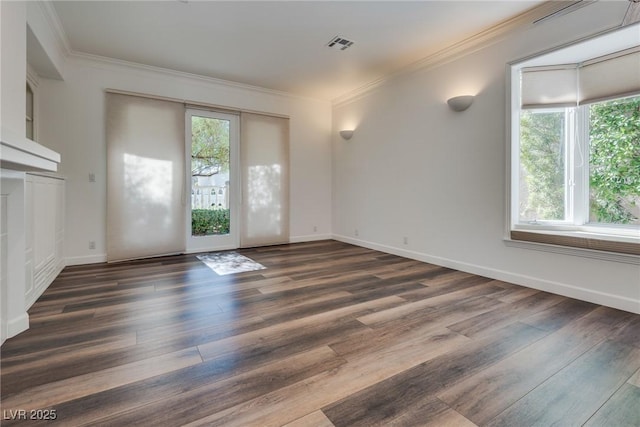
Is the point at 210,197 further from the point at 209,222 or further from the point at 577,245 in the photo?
the point at 577,245

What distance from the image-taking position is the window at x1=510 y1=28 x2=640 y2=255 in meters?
2.58

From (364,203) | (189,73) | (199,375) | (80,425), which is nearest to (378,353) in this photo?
(199,375)

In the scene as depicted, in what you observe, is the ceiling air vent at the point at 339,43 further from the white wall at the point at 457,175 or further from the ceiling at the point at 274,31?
the white wall at the point at 457,175

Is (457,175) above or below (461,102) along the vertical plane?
below

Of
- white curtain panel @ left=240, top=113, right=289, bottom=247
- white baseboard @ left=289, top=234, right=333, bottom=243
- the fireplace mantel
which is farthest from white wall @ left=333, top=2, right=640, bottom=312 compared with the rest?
the fireplace mantel

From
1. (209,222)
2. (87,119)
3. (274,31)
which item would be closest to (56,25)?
(87,119)

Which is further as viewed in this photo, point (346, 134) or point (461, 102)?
point (346, 134)

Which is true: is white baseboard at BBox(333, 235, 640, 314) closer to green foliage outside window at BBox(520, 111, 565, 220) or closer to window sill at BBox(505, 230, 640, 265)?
window sill at BBox(505, 230, 640, 265)

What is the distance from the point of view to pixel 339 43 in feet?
11.5

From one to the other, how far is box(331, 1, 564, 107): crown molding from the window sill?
2034mm

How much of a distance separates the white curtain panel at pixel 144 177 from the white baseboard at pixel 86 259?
11 centimetres

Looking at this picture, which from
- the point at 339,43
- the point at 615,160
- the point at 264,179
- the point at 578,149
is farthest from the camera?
the point at 264,179

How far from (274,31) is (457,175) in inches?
106

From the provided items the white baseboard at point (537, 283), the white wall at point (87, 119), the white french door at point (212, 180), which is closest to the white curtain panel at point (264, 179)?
the white french door at point (212, 180)
